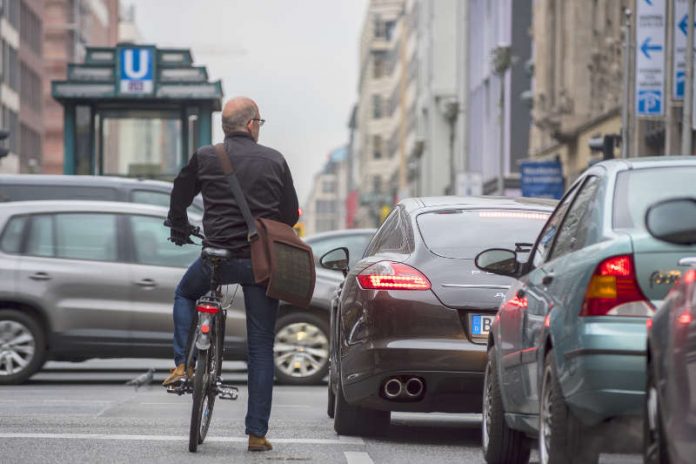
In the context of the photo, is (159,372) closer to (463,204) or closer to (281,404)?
(281,404)

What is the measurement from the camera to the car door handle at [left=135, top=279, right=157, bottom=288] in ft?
60.2

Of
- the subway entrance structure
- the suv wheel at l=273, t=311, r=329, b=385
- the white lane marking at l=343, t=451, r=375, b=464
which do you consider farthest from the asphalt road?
the subway entrance structure

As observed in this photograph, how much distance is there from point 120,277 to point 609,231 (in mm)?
11263

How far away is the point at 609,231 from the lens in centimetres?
753

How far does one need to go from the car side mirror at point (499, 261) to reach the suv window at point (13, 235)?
961 centimetres

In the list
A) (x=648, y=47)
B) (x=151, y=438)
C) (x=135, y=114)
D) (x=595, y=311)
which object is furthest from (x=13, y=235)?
(x=648, y=47)

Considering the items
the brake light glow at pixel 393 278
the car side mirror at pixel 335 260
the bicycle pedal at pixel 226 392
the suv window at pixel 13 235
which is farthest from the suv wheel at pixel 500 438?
the suv window at pixel 13 235

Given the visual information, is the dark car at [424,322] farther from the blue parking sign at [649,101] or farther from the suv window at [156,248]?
the blue parking sign at [649,101]

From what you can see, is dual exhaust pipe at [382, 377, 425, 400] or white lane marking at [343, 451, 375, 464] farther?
dual exhaust pipe at [382, 377, 425, 400]

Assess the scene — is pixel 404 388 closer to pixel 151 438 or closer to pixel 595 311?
pixel 151 438

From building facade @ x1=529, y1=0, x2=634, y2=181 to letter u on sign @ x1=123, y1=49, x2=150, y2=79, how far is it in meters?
17.0

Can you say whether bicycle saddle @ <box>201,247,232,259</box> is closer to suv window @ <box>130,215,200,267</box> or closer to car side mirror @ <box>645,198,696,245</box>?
car side mirror @ <box>645,198,696,245</box>

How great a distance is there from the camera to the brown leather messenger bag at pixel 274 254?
10367mm

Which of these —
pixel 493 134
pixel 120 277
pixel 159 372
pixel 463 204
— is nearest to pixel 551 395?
pixel 463 204
